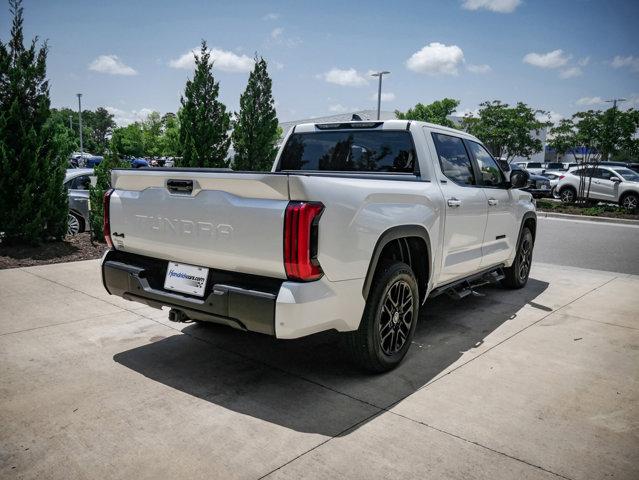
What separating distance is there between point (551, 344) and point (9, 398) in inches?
169

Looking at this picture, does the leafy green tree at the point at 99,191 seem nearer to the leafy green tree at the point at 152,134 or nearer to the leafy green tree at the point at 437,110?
the leafy green tree at the point at 437,110

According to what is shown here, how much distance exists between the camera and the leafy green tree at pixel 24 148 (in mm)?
7590

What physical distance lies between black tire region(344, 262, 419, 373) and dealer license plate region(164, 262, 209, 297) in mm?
1058

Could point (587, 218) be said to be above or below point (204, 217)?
below

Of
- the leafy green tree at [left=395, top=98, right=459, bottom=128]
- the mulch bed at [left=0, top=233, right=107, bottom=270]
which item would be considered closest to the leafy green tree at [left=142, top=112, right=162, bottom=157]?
the leafy green tree at [left=395, top=98, right=459, bottom=128]

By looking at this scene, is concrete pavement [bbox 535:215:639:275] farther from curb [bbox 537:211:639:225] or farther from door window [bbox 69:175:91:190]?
door window [bbox 69:175:91:190]

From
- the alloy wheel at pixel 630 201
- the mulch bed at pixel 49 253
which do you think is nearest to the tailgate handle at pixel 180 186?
the mulch bed at pixel 49 253

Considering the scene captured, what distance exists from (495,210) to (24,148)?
7.09 m

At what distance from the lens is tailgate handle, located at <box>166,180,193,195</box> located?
3.15 m

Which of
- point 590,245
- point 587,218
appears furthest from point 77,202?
point 587,218

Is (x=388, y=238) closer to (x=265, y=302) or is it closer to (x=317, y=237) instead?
(x=317, y=237)

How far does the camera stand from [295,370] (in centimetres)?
370

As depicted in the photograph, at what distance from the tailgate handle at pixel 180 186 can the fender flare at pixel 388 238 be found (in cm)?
128

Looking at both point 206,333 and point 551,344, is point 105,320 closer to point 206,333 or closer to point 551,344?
point 206,333
